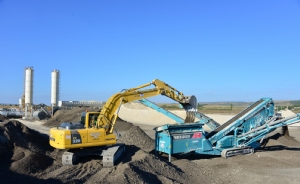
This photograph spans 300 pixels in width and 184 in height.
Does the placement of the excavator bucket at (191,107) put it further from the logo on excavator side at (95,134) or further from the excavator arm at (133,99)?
the logo on excavator side at (95,134)

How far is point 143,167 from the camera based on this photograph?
32.4 ft

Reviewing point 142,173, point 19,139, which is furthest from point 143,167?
point 19,139

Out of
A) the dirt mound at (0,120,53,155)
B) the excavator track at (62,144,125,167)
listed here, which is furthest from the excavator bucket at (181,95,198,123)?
the dirt mound at (0,120,53,155)

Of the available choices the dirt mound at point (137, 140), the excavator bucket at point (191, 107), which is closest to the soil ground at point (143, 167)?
the dirt mound at point (137, 140)

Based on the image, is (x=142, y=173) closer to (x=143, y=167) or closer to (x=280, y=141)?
(x=143, y=167)

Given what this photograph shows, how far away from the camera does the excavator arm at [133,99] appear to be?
1138 centimetres

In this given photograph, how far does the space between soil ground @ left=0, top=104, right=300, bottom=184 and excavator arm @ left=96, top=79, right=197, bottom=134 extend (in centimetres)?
143

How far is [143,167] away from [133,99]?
3190 millimetres

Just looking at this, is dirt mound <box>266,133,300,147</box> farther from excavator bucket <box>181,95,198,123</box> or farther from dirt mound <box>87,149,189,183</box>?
dirt mound <box>87,149,189,183</box>

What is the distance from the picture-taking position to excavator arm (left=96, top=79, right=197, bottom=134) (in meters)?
11.4

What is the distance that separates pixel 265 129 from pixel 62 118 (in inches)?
855

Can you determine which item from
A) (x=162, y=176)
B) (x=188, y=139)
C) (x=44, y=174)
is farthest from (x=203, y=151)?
(x=44, y=174)

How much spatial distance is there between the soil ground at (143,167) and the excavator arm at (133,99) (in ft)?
4.71

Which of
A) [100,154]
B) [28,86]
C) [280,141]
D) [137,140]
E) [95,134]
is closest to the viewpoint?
[95,134]
